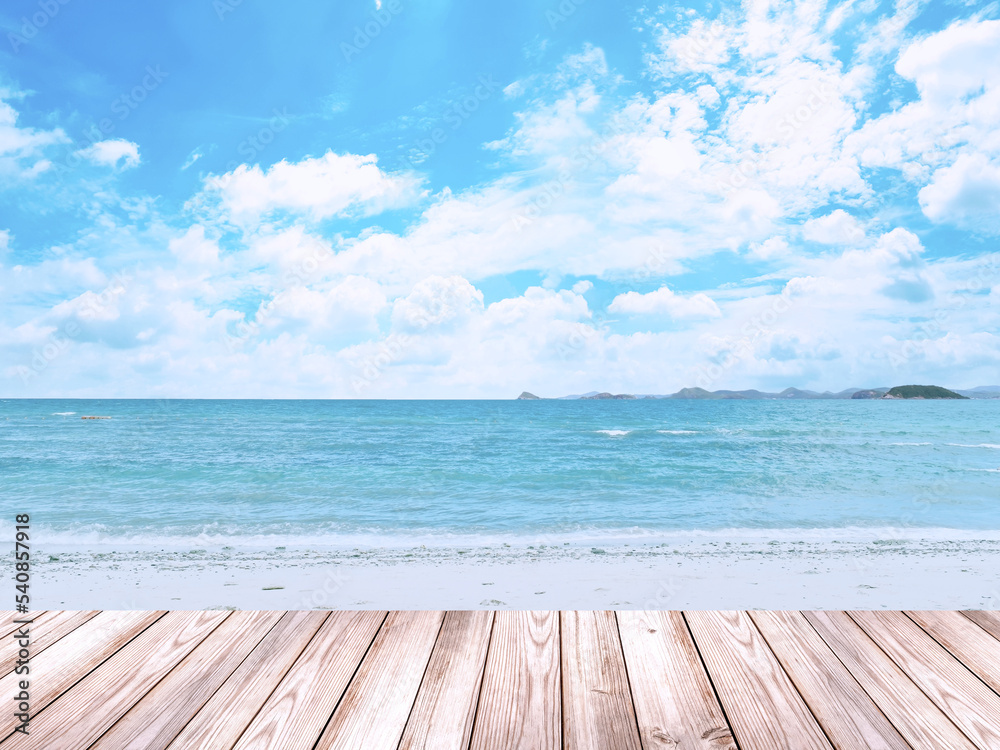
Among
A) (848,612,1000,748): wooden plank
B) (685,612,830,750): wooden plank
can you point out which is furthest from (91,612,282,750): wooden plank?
(848,612,1000,748): wooden plank

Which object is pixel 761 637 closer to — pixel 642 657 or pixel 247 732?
pixel 642 657

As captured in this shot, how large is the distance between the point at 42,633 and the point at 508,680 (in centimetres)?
196

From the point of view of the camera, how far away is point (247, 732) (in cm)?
159

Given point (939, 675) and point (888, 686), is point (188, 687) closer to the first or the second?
point (888, 686)

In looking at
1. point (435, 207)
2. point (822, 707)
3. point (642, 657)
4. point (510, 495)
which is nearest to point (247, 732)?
point (642, 657)

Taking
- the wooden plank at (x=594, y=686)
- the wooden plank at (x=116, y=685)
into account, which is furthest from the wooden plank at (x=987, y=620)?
the wooden plank at (x=116, y=685)

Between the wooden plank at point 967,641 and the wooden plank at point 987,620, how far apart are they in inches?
1.0

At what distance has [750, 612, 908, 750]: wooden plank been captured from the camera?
158 centimetres

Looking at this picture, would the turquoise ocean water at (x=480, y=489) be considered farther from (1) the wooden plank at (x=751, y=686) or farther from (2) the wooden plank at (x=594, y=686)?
(1) the wooden plank at (x=751, y=686)

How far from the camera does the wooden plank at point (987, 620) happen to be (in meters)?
2.29

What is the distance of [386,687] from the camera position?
1.84 metres

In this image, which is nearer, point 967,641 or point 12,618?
point 967,641

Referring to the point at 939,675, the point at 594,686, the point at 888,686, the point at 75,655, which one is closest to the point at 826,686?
the point at 888,686

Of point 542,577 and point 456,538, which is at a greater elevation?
point 542,577
